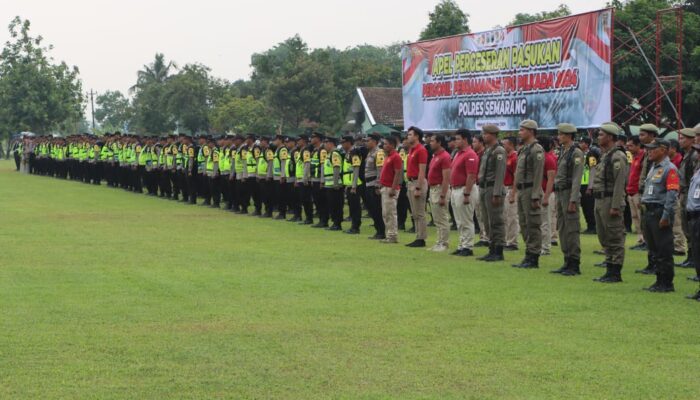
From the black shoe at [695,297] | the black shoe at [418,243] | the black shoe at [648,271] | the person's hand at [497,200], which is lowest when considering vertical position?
the black shoe at [695,297]

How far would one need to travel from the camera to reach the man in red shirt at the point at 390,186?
16.9 meters

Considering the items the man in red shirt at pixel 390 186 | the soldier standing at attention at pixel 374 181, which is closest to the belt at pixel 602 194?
the man in red shirt at pixel 390 186

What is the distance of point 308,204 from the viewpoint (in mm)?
20859

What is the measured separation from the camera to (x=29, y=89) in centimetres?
6297

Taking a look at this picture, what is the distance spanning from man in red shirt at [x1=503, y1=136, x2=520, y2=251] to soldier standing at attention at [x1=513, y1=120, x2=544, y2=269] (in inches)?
83.5

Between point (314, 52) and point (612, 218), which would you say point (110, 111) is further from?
point (612, 218)

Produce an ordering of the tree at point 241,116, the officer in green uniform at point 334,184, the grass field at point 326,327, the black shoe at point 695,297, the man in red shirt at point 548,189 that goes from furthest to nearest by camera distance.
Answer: the tree at point 241,116, the officer in green uniform at point 334,184, the man in red shirt at point 548,189, the black shoe at point 695,297, the grass field at point 326,327

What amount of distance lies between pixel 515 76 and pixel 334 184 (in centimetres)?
850

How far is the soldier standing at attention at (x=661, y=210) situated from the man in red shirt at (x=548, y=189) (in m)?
2.01

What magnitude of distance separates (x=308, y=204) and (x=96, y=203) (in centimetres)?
848

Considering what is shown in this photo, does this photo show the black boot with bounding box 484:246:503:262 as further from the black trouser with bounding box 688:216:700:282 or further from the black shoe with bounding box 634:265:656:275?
the black trouser with bounding box 688:216:700:282

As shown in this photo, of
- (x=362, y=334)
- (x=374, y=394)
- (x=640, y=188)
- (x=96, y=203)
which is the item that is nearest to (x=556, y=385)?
(x=374, y=394)

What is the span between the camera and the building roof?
5362 centimetres

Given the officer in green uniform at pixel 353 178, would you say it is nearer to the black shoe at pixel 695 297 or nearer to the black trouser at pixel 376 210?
the black trouser at pixel 376 210
